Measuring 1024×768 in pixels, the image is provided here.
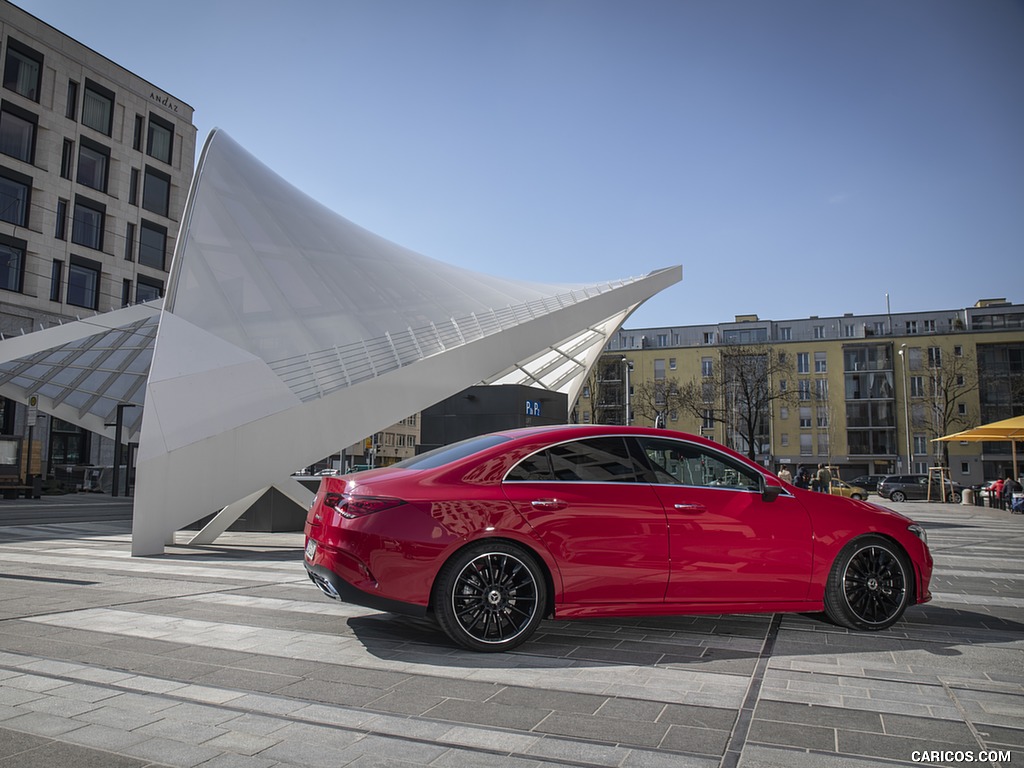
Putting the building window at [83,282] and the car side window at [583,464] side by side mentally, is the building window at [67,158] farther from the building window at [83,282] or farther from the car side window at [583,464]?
the car side window at [583,464]

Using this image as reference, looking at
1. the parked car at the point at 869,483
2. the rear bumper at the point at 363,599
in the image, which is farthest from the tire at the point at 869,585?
the parked car at the point at 869,483

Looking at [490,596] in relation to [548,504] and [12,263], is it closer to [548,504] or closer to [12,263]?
[548,504]

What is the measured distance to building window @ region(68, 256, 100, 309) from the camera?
41.8 m

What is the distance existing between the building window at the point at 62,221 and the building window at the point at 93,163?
6.45ft

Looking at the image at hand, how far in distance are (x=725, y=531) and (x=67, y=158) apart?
46.9 meters

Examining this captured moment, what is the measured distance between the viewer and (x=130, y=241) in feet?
151

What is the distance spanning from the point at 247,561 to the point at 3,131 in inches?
1524

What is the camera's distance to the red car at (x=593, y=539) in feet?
16.5

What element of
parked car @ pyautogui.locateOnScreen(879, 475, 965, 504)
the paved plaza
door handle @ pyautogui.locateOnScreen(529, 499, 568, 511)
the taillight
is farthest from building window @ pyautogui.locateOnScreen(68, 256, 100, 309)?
parked car @ pyautogui.locateOnScreen(879, 475, 965, 504)

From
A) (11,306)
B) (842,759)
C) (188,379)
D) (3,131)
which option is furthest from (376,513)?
(3,131)

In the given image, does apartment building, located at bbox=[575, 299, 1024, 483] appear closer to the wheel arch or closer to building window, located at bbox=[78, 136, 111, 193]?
building window, located at bbox=[78, 136, 111, 193]

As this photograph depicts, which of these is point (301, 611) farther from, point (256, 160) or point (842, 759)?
point (256, 160)

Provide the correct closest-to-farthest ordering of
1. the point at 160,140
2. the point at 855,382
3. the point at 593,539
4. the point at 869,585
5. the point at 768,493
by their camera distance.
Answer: the point at 593,539 → the point at 768,493 → the point at 869,585 → the point at 160,140 → the point at 855,382

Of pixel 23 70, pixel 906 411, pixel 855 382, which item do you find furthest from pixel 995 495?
pixel 23 70
